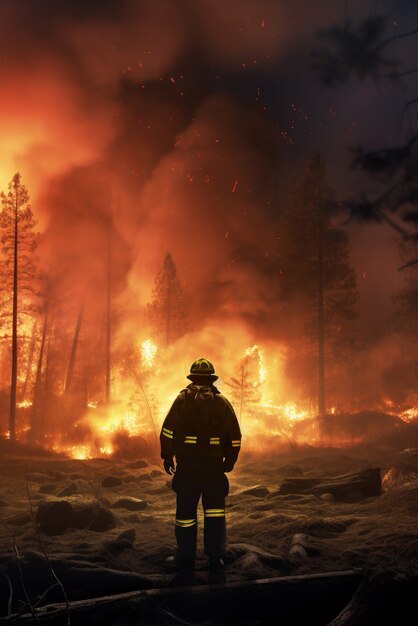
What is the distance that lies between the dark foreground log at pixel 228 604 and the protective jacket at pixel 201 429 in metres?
1.66

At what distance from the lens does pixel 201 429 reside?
6168 mm

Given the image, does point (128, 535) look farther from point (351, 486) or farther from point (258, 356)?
point (258, 356)

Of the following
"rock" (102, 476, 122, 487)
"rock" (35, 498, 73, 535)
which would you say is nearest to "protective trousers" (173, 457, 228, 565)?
"rock" (35, 498, 73, 535)

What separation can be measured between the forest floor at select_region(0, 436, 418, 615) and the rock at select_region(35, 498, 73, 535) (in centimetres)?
15

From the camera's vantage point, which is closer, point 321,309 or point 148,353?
point 321,309

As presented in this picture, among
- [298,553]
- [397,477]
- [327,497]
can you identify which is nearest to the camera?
[298,553]

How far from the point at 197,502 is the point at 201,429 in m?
0.93

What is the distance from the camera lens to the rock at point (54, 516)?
806 cm

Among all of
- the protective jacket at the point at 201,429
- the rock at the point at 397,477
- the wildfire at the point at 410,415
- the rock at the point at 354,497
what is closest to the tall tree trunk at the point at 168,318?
the wildfire at the point at 410,415

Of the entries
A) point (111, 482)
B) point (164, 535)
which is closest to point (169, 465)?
point (164, 535)

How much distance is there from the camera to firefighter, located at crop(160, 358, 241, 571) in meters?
5.77

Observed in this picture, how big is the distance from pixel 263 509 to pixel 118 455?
16.2 m

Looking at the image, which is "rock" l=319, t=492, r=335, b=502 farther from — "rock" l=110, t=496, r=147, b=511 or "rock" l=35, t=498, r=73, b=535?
"rock" l=35, t=498, r=73, b=535

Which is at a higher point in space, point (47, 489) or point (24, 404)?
point (24, 404)
